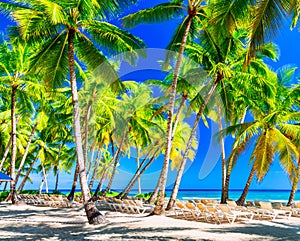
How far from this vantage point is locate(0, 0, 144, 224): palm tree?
1086 cm

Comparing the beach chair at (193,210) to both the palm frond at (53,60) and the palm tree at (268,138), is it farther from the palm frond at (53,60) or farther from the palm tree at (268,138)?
the palm frond at (53,60)

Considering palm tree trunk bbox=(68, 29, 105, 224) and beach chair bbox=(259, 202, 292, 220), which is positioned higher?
palm tree trunk bbox=(68, 29, 105, 224)

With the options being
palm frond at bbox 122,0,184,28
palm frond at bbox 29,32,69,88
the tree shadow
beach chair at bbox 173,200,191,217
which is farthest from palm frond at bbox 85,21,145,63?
the tree shadow

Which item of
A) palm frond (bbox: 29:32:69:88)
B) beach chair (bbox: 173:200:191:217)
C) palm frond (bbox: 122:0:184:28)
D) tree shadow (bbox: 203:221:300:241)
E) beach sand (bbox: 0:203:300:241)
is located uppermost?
palm frond (bbox: 122:0:184:28)

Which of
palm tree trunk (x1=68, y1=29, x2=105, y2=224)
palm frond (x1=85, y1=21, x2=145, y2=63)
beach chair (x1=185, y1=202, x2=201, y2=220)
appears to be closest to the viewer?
palm tree trunk (x1=68, y1=29, x2=105, y2=224)

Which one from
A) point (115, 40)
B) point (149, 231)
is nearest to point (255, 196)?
point (115, 40)

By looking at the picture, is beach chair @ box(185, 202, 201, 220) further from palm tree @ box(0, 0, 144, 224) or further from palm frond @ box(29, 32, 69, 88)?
palm frond @ box(29, 32, 69, 88)

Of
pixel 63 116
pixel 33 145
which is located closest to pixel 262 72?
pixel 63 116

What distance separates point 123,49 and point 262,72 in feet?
22.6

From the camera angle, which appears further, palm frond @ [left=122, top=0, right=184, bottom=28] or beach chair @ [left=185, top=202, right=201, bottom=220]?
palm frond @ [left=122, top=0, right=184, bottom=28]

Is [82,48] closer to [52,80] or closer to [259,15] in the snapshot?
[52,80]

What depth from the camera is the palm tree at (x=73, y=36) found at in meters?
10.9

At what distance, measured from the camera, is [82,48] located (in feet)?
43.3

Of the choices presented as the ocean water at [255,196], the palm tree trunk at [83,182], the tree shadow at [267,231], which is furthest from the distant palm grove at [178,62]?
the ocean water at [255,196]
